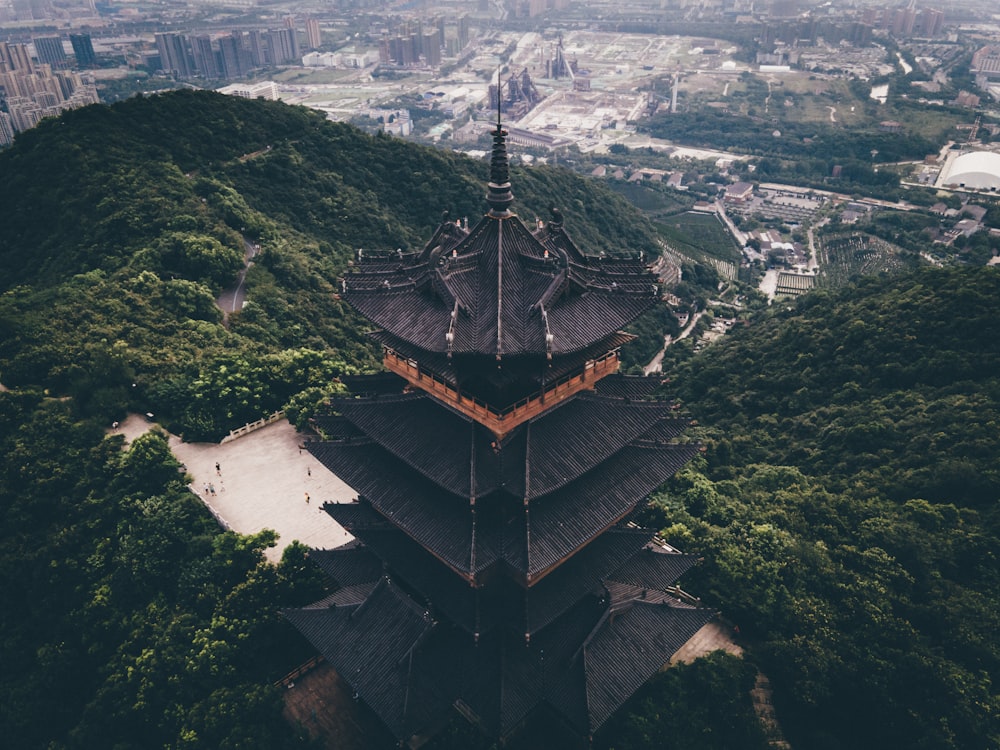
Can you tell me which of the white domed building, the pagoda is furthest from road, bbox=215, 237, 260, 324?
the white domed building

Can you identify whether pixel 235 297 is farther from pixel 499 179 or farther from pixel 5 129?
pixel 5 129

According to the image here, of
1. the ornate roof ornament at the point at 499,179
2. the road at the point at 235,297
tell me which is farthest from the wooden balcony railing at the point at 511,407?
the road at the point at 235,297

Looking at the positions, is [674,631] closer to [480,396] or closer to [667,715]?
[667,715]

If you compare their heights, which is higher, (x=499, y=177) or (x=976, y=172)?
(x=499, y=177)

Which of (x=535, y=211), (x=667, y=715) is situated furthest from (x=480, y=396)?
(x=535, y=211)

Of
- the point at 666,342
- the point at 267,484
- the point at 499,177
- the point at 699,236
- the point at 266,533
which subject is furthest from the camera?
the point at 699,236

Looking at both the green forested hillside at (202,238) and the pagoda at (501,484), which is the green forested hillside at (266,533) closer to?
the green forested hillside at (202,238)

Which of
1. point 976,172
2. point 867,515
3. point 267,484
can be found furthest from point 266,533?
point 976,172
